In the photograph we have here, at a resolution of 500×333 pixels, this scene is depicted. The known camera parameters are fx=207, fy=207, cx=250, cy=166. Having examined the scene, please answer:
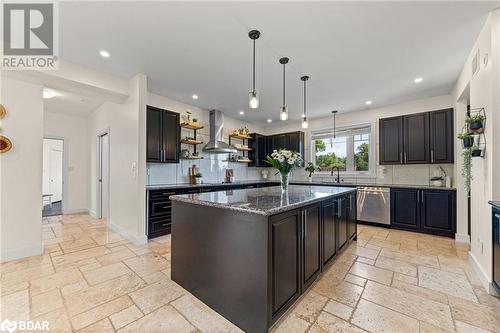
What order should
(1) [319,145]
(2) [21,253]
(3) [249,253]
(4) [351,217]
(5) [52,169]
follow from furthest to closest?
(5) [52,169] → (1) [319,145] → (4) [351,217] → (2) [21,253] → (3) [249,253]

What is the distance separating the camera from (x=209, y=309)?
187cm

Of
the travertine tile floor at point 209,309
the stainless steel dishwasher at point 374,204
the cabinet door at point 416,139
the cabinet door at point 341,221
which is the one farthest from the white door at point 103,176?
the cabinet door at point 416,139

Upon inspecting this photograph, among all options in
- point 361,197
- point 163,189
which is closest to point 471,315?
point 361,197

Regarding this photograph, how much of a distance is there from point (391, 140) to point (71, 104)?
7.59 meters

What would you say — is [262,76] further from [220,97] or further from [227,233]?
[227,233]

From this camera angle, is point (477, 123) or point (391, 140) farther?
point (391, 140)

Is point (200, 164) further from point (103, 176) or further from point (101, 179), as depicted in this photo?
point (101, 179)

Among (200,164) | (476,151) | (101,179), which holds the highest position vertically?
(476,151)

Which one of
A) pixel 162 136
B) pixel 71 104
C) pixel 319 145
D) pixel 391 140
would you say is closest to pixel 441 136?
pixel 391 140

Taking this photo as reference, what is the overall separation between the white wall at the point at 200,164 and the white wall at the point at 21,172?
1.67 metres

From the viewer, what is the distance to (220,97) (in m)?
4.51

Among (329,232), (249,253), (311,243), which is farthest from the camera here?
(329,232)

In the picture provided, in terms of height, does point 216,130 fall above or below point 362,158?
above

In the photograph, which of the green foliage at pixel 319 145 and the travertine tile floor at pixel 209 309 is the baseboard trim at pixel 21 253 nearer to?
the travertine tile floor at pixel 209 309
